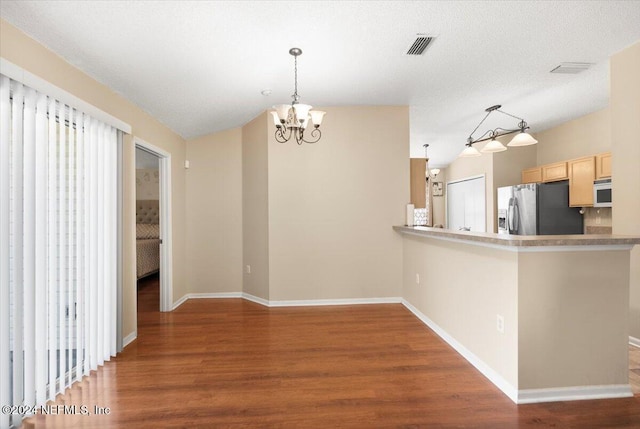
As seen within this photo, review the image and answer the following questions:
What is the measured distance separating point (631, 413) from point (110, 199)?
13.2 ft

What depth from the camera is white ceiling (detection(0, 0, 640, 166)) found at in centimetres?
223

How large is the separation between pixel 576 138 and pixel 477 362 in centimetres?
453

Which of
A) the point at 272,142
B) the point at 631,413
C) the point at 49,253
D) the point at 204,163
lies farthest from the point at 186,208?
the point at 631,413

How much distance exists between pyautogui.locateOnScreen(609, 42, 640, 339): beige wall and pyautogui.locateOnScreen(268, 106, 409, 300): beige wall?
216 centimetres

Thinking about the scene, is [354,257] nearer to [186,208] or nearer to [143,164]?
[186,208]

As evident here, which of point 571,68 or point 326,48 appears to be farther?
point 571,68

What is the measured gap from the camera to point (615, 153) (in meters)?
3.30

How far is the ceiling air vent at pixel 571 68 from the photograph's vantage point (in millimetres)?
3412

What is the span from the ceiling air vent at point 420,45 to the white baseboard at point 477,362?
102 inches

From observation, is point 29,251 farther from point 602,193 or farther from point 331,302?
point 602,193

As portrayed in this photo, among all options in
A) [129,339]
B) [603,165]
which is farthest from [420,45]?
[129,339]

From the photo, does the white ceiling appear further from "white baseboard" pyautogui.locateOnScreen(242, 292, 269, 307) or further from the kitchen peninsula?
"white baseboard" pyautogui.locateOnScreen(242, 292, 269, 307)

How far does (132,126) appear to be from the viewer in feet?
11.3

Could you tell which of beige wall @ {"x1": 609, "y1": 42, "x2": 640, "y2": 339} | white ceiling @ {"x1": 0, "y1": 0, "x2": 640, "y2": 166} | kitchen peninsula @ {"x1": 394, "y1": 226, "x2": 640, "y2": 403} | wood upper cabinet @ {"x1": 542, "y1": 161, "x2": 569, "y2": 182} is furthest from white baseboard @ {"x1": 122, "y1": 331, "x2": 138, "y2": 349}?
wood upper cabinet @ {"x1": 542, "y1": 161, "x2": 569, "y2": 182}
